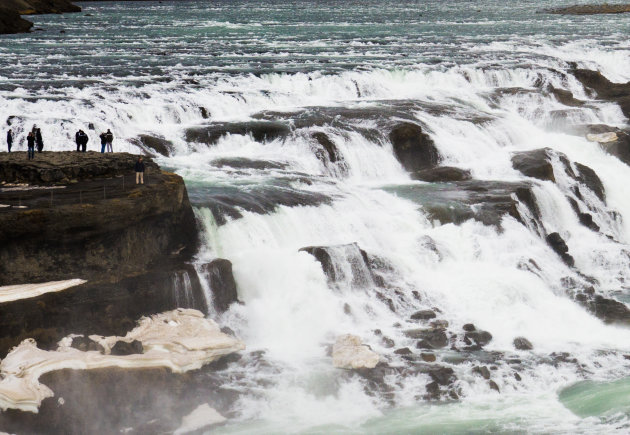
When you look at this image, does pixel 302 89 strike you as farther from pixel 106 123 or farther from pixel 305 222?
pixel 305 222

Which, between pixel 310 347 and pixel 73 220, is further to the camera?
pixel 310 347

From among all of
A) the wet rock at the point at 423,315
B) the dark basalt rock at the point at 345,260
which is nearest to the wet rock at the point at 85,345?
the dark basalt rock at the point at 345,260

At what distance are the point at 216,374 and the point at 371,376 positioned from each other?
4.05m

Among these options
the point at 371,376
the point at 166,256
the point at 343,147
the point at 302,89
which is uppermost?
the point at 302,89

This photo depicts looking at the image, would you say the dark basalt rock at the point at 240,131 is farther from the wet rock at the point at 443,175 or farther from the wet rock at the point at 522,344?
the wet rock at the point at 522,344

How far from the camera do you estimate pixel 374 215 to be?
3244 cm

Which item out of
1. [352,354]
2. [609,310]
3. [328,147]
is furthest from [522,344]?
[328,147]

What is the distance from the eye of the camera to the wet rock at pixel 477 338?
1039 inches

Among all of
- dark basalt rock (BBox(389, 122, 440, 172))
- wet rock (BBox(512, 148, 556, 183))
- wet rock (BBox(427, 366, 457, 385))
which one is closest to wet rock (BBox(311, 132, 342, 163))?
dark basalt rock (BBox(389, 122, 440, 172))

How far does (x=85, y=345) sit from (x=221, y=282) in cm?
502

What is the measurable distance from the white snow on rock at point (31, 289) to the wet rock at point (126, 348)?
6.61 ft

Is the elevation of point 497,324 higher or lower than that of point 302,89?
lower

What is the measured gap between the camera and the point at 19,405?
2034cm

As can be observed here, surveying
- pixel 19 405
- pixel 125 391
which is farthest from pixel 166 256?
pixel 19 405
